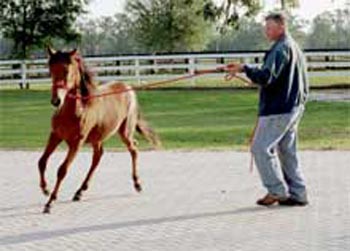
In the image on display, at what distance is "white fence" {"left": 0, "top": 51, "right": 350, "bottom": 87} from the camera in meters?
36.8

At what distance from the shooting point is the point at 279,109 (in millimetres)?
9773

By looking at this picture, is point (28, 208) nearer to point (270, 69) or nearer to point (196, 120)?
point (270, 69)

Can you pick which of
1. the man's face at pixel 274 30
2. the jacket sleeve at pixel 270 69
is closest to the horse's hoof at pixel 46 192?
the jacket sleeve at pixel 270 69

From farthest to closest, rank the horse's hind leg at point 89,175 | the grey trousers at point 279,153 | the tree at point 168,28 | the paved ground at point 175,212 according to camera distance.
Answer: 1. the tree at point 168,28
2. the horse's hind leg at point 89,175
3. the grey trousers at point 279,153
4. the paved ground at point 175,212

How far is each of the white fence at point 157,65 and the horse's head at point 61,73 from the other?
85.9ft

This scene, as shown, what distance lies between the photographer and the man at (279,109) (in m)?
9.61

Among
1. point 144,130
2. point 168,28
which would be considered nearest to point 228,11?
point 168,28

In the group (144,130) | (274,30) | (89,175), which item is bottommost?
(89,175)

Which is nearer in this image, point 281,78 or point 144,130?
point 281,78

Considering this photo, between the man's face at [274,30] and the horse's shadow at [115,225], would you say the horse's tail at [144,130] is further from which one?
the man's face at [274,30]

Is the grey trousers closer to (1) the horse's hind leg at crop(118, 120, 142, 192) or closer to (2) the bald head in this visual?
(2) the bald head

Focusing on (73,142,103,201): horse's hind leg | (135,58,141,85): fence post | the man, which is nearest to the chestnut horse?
(73,142,103,201): horse's hind leg

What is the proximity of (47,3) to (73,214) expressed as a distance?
35.0 meters

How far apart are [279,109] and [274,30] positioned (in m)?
0.85
